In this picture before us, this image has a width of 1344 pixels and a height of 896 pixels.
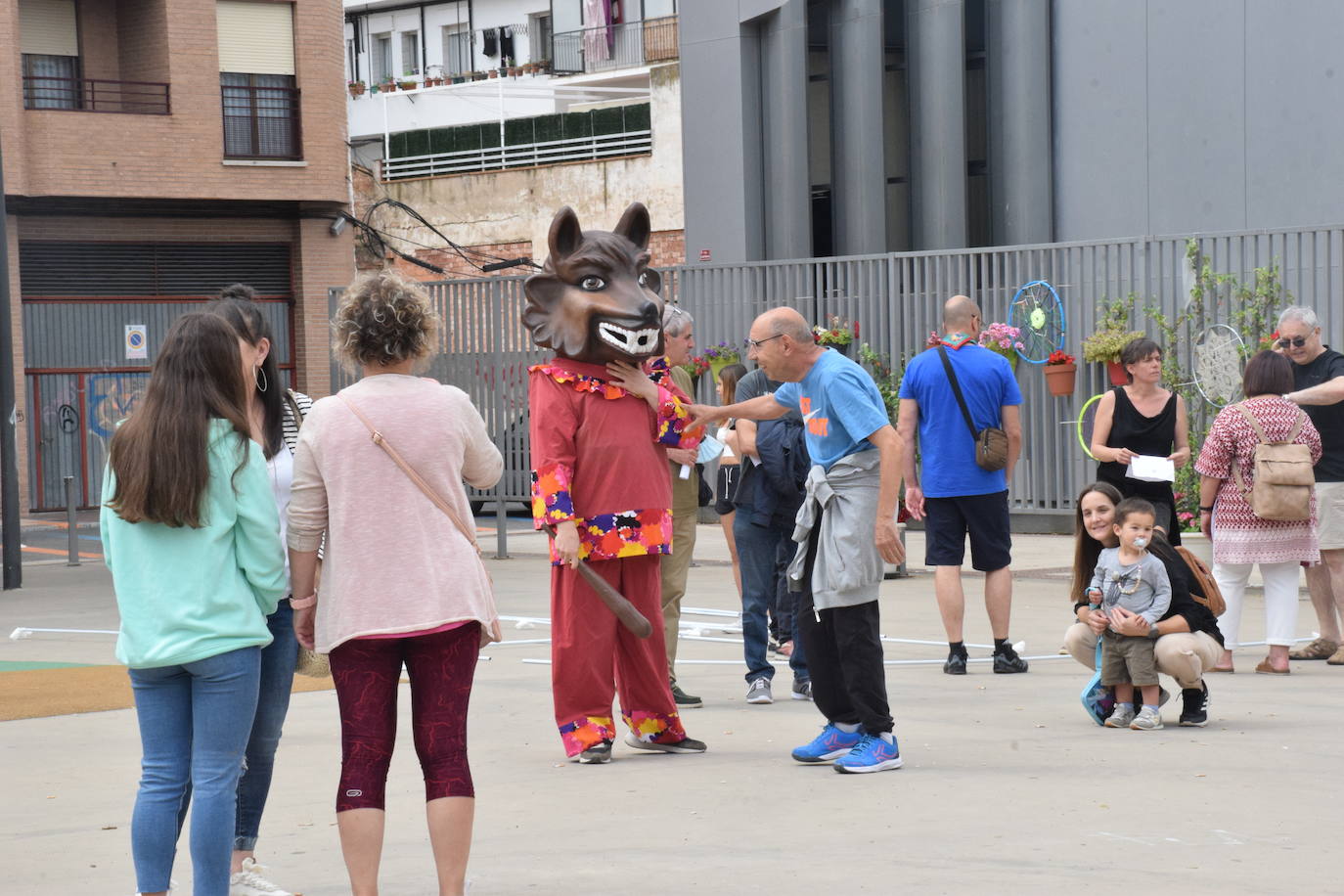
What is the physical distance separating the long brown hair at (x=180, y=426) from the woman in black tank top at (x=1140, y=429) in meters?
6.12

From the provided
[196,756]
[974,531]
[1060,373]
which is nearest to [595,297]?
[974,531]

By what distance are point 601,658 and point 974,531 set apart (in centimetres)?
302

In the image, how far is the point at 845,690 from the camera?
7.40 metres

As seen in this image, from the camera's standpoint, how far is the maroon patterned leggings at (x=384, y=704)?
201 inches

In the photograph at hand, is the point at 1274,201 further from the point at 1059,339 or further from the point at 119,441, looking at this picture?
the point at 119,441

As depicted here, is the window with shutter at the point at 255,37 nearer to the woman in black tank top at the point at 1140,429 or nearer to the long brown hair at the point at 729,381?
the long brown hair at the point at 729,381

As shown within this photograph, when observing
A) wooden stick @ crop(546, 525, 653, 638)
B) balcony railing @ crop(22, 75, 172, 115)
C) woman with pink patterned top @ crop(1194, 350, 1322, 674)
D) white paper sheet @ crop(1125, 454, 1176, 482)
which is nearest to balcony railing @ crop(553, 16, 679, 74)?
balcony railing @ crop(22, 75, 172, 115)

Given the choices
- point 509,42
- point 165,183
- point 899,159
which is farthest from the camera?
point 509,42

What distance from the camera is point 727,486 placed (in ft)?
30.8

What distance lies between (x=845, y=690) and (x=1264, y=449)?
3.36 metres

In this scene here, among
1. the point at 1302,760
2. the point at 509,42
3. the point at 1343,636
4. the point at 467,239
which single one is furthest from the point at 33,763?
the point at 509,42

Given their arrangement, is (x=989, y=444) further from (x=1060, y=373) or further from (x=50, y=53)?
(x=50, y=53)

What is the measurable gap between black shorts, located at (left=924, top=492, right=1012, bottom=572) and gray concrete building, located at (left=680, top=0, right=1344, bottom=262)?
1024 cm

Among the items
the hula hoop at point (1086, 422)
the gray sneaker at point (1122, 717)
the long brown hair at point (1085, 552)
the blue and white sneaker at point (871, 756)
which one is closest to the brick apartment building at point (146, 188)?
the hula hoop at point (1086, 422)
